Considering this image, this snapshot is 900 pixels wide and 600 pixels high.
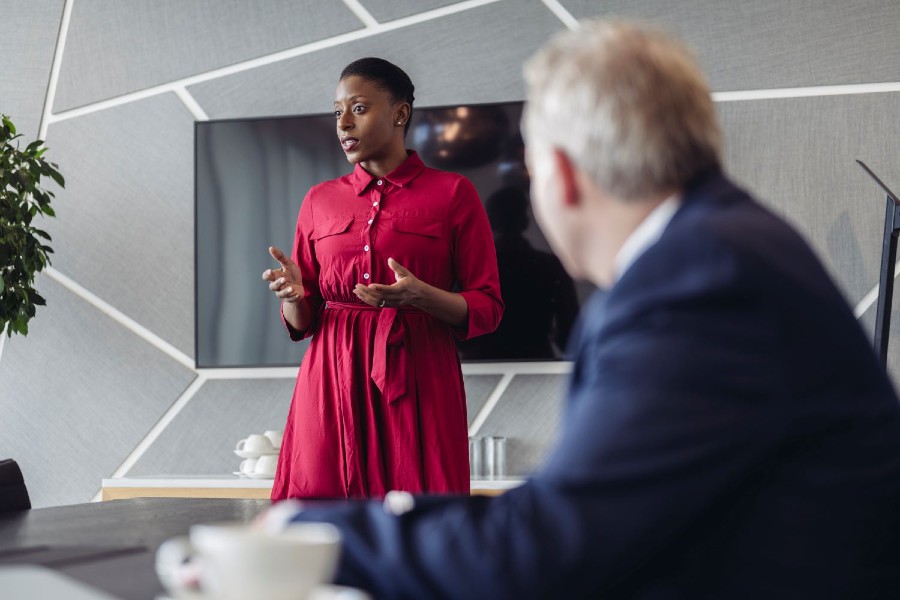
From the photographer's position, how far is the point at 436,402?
233 cm

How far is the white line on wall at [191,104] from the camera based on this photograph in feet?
12.3

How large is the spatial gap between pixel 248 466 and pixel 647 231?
272 centimetres

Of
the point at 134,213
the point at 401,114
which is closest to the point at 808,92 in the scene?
the point at 401,114

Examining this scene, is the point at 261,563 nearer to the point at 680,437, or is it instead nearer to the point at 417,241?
the point at 680,437

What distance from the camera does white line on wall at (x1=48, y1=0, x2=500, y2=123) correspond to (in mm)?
3609

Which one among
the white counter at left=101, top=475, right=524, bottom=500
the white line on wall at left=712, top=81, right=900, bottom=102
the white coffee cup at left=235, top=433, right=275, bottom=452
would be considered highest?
the white line on wall at left=712, top=81, right=900, bottom=102

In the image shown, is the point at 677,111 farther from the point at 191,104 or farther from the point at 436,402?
the point at 191,104

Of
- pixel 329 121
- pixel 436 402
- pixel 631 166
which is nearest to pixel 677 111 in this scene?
pixel 631 166

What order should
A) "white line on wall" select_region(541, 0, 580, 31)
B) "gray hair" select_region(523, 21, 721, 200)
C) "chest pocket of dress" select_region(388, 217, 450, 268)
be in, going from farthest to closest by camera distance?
"white line on wall" select_region(541, 0, 580, 31), "chest pocket of dress" select_region(388, 217, 450, 268), "gray hair" select_region(523, 21, 721, 200)

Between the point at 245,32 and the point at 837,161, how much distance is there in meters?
2.09

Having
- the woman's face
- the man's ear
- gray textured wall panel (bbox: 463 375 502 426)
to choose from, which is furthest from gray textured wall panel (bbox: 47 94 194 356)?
the man's ear

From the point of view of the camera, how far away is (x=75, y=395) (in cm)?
379

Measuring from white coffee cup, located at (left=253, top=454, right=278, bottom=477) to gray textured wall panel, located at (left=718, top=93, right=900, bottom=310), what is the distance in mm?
1772

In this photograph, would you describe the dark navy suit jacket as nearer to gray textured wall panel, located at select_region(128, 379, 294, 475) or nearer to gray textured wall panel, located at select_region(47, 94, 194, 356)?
gray textured wall panel, located at select_region(128, 379, 294, 475)
